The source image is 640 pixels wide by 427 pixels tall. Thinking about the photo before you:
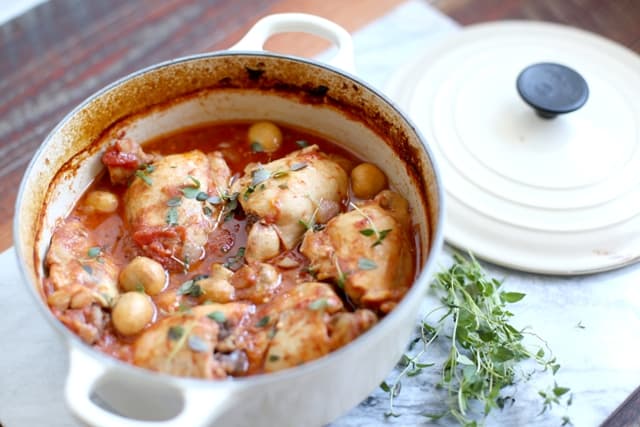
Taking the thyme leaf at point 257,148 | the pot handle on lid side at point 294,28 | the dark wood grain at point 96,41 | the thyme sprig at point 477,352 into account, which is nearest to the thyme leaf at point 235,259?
the thyme leaf at point 257,148

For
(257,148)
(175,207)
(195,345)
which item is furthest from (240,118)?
(195,345)

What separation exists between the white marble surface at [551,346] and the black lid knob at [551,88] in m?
0.57

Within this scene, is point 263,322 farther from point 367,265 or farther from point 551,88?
point 551,88

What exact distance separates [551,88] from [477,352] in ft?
3.34

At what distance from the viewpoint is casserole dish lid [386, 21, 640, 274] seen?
7.48 feet

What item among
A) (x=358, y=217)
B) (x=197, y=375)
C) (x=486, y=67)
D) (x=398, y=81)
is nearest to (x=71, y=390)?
(x=197, y=375)

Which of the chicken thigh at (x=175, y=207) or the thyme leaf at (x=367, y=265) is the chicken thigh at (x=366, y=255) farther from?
the chicken thigh at (x=175, y=207)

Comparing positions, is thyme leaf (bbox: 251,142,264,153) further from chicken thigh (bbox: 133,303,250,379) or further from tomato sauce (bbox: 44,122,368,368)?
chicken thigh (bbox: 133,303,250,379)

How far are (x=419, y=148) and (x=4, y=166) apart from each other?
1513mm

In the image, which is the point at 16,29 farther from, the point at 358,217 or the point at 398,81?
the point at 358,217

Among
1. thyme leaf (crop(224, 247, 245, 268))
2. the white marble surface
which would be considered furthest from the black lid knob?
thyme leaf (crop(224, 247, 245, 268))

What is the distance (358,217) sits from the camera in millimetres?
1918

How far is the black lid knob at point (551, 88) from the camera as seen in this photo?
8.04ft

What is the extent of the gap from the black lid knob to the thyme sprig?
2.12 ft
